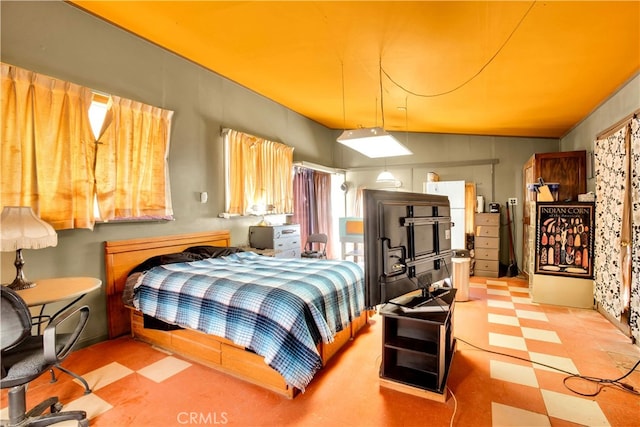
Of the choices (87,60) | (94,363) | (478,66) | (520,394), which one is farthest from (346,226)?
(87,60)

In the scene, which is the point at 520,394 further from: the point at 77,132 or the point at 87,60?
the point at 87,60

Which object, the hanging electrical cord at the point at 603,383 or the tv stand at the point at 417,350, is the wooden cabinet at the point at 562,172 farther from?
the tv stand at the point at 417,350

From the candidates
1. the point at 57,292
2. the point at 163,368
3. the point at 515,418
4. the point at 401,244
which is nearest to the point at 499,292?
the point at 515,418

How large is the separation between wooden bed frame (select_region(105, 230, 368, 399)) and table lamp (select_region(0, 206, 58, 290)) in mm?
792

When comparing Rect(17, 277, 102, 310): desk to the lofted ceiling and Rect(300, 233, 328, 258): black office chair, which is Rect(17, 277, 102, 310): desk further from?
Rect(300, 233, 328, 258): black office chair

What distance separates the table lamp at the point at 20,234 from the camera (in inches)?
76.3

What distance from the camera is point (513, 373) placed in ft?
7.45

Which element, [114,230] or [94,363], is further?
[114,230]

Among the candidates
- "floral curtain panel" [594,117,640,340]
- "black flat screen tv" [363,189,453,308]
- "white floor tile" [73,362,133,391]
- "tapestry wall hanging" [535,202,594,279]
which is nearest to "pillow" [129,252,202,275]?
"white floor tile" [73,362,133,391]

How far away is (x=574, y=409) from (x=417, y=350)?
0.99 metres

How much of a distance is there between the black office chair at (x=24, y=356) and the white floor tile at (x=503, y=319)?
3.65 metres

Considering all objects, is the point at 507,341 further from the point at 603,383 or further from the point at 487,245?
the point at 487,245

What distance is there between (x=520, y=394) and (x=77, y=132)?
4.00 metres

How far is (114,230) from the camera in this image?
9.70 ft
